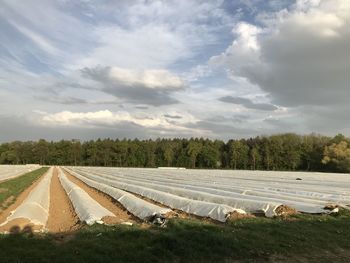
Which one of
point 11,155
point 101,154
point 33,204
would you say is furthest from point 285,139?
A: point 33,204

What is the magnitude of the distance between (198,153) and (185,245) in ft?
356

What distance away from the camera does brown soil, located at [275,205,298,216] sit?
14.7 meters

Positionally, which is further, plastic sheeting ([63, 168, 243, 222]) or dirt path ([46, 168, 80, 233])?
plastic sheeting ([63, 168, 243, 222])

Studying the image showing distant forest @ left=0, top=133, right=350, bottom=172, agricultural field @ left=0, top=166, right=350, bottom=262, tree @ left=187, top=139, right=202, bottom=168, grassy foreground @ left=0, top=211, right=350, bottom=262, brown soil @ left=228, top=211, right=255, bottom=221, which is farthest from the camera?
tree @ left=187, top=139, right=202, bottom=168

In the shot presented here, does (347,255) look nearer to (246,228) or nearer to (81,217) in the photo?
(246,228)

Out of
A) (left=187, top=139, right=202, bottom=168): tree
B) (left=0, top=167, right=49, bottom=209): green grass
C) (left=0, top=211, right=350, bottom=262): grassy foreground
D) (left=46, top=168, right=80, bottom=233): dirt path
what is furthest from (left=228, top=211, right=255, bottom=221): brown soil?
(left=187, top=139, right=202, bottom=168): tree

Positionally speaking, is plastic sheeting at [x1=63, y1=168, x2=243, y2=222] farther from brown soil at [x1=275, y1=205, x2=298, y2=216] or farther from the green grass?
the green grass

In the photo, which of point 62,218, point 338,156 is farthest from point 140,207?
point 338,156

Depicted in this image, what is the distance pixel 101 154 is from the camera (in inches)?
4862

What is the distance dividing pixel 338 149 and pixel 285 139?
22.4 metres

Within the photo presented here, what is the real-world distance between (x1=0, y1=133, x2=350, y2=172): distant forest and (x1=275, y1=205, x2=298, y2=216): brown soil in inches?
2871

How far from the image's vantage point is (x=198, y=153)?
4633 inches

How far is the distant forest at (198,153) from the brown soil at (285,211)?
72934 mm

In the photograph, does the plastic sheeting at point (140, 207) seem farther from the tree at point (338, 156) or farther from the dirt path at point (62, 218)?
the tree at point (338, 156)
